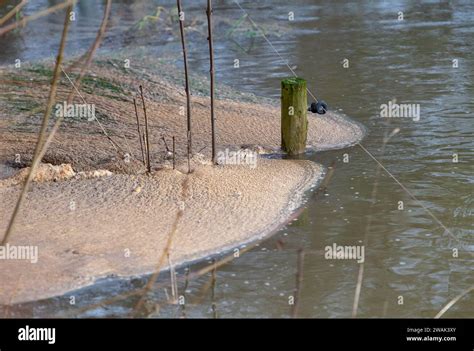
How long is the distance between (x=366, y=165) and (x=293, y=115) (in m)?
0.82

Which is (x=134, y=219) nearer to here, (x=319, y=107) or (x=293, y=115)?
(x=293, y=115)

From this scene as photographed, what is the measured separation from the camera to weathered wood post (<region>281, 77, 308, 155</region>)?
832 centimetres

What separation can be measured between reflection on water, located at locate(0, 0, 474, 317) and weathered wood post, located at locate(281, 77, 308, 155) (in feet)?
0.76

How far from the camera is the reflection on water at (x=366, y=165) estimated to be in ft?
18.7

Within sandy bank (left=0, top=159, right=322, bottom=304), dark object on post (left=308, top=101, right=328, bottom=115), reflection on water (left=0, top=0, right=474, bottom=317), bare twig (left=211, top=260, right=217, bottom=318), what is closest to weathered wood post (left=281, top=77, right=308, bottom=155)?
reflection on water (left=0, top=0, right=474, bottom=317)

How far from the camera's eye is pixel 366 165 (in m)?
8.20

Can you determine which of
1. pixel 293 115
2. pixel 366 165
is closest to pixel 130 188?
pixel 293 115

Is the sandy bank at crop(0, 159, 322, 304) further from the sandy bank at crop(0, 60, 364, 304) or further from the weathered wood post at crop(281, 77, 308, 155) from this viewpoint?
the weathered wood post at crop(281, 77, 308, 155)

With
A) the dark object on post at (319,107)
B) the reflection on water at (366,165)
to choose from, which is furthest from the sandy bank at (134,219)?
the dark object on post at (319,107)

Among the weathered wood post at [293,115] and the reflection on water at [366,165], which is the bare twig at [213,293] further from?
the weathered wood post at [293,115]

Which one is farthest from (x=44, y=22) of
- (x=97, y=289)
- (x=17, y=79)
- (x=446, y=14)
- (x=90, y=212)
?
(x=97, y=289)

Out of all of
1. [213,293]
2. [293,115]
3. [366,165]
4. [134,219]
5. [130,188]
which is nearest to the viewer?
[213,293]
